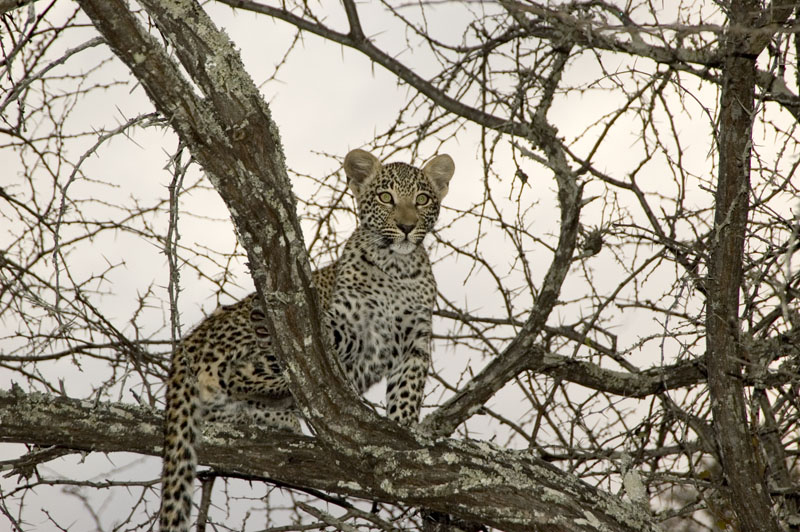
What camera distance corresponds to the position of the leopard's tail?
4727 mm

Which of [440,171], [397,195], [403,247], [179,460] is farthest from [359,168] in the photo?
[179,460]

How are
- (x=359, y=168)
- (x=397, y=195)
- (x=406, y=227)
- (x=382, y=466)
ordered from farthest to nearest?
(x=359, y=168) → (x=397, y=195) → (x=406, y=227) → (x=382, y=466)

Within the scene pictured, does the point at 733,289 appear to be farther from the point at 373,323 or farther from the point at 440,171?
the point at 440,171

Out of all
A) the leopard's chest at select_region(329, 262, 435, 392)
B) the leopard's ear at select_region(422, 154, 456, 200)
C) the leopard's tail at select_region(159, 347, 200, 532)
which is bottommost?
the leopard's tail at select_region(159, 347, 200, 532)

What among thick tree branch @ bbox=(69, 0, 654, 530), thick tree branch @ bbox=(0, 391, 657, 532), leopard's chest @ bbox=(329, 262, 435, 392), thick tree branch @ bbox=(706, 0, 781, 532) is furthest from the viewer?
leopard's chest @ bbox=(329, 262, 435, 392)

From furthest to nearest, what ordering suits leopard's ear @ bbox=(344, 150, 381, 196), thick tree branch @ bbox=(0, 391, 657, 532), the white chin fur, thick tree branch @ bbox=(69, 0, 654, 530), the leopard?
leopard's ear @ bbox=(344, 150, 381, 196), the white chin fur, the leopard, thick tree branch @ bbox=(0, 391, 657, 532), thick tree branch @ bbox=(69, 0, 654, 530)

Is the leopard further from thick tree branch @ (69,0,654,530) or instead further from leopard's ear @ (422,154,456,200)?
thick tree branch @ (69,0,654,530)

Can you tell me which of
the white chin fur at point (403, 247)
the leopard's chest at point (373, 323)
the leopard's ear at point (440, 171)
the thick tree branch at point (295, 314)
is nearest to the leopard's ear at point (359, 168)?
the leopard's ear at point (440, 171)

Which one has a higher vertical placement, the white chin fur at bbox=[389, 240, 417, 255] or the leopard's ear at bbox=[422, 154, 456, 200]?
the leopard's ear at bbox=[422, 154, 456, 200]

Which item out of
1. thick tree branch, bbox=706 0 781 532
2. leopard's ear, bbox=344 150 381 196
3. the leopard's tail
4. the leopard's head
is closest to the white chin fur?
the leopard's head

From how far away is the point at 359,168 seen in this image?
6930mm

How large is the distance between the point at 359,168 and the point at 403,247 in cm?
74

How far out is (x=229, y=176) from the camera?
3801 mm

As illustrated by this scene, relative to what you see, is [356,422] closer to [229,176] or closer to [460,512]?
[460,512]
